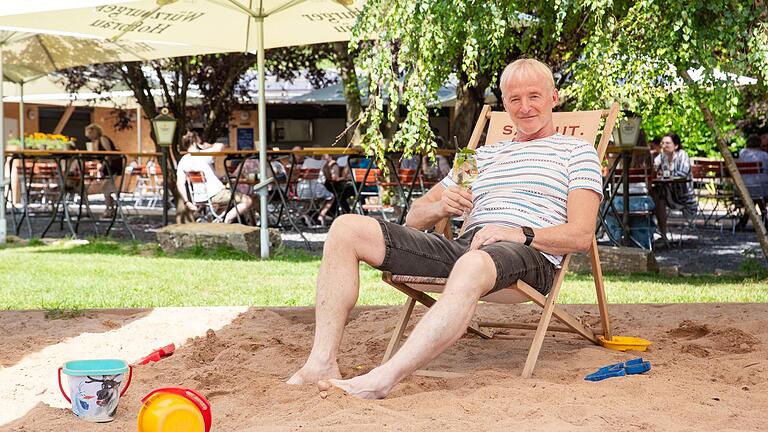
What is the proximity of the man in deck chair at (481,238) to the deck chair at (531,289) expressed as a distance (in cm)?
5

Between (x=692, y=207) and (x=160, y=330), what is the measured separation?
8477 mm

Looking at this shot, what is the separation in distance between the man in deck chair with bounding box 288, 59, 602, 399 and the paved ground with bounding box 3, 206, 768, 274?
15.7 ft

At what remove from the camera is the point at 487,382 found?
3.45 m

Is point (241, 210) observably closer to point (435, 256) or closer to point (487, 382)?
point (435, 256)

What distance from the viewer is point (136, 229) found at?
1314 cm

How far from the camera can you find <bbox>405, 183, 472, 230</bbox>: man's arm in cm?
377

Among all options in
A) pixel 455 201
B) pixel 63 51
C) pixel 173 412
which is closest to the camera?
pixel 173 412

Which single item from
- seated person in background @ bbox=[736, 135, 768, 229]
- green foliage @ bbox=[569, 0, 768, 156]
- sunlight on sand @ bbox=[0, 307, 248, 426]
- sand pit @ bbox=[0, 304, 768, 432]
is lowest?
sunlight on sand @ bbox=[0, 307, 248, 426]

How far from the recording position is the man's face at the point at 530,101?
149 inches

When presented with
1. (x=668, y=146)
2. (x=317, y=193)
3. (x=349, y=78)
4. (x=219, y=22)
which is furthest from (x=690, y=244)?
(x=349, y=78)

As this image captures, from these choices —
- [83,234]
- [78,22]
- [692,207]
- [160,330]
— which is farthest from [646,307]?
[83,234]

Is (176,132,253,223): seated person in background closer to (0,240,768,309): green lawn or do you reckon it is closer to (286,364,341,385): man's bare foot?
(0,240,768,309): green lawn

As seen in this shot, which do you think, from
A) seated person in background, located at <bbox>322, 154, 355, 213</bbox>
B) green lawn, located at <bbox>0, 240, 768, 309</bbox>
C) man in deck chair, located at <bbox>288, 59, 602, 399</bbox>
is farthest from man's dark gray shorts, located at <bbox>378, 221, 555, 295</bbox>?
seated person in background, located at <bbox>322, 154, 355, 213</bbox>

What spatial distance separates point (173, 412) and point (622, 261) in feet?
19.1
